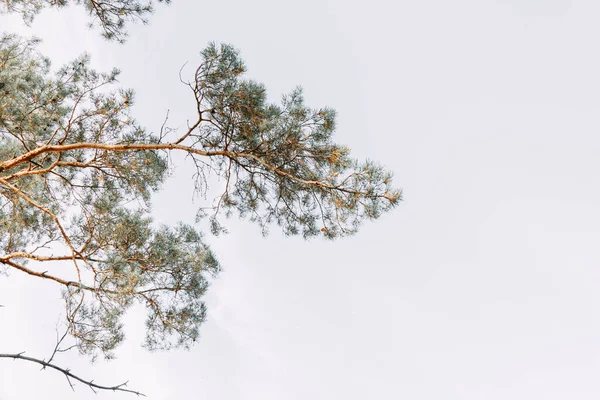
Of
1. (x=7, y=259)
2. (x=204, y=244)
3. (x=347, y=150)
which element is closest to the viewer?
(x=7, y=259)

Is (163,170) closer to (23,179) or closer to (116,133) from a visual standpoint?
(116,133)

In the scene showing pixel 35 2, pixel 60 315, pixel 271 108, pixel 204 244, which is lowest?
pixel 60 315

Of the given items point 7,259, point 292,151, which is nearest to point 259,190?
point 292,151

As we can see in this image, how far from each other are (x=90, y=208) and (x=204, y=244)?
1.58m

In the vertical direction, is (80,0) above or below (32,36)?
below

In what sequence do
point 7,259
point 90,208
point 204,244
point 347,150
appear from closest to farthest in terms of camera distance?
point 7,259, point 347,150, point 204,244, point 90,208

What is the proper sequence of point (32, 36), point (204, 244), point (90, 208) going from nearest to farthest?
point (204, 244) < point (90, 208) < point (32, 36)

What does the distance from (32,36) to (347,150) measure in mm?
4996

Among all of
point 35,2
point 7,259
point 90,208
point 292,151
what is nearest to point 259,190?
point 292,151

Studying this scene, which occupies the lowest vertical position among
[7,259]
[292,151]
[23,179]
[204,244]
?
[7,259]

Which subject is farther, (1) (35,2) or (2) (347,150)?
(1) (35,2)

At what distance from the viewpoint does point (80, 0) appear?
15.0ft

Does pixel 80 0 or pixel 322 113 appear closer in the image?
pixel 322 113

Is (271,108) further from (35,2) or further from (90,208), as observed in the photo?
(35,2)
